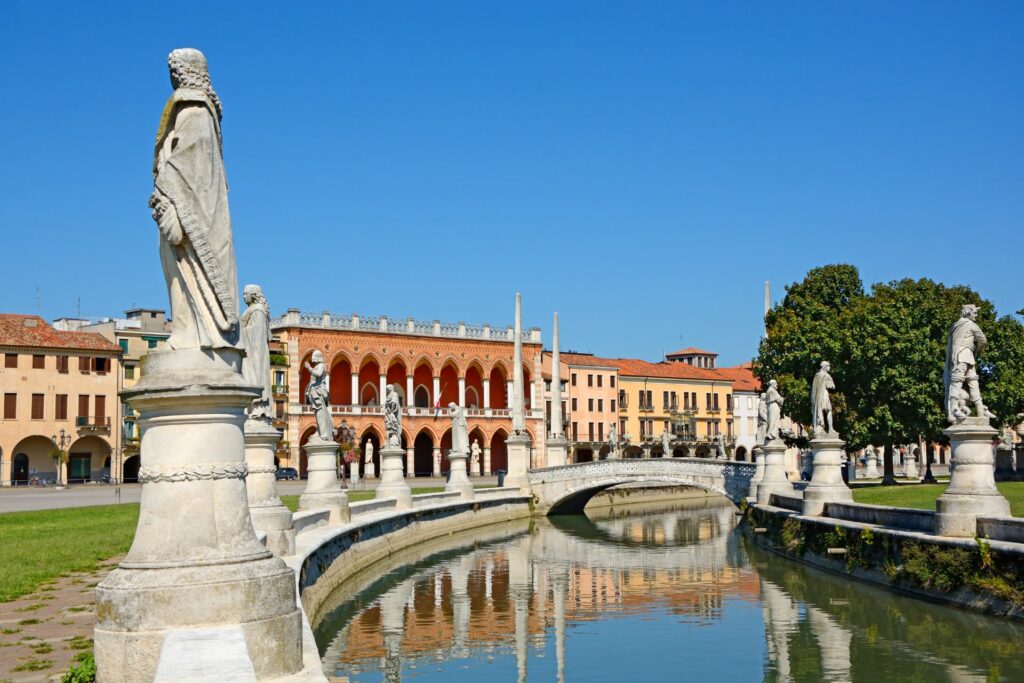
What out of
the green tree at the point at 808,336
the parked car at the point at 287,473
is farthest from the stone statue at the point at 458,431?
the parked car at the point at 287,473

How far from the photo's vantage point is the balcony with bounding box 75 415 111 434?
65.6 m

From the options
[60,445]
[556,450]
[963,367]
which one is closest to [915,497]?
[963,367]

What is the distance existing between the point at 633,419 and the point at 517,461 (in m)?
49.7

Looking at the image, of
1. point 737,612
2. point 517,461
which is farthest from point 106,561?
point 517,461

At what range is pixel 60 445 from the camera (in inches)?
2530

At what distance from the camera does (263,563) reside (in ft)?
25.3

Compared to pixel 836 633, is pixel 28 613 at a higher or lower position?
higher

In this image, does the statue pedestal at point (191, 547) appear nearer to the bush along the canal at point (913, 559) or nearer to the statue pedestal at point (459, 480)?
the bush along the canal at point (913, 559)

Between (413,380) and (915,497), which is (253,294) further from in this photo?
(413,380)

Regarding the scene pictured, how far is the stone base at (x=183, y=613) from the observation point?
283 inches

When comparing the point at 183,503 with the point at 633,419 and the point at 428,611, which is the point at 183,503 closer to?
the point at 428,611

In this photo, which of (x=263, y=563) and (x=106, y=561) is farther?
(x=106, y=561)

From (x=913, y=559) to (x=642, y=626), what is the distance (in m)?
4.52

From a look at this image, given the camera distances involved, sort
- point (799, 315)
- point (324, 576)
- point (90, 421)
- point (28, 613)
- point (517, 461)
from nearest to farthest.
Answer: point (28, 613) → point (324, 576) → point (517, 461) → point (799, 315) → point (90, 421)
